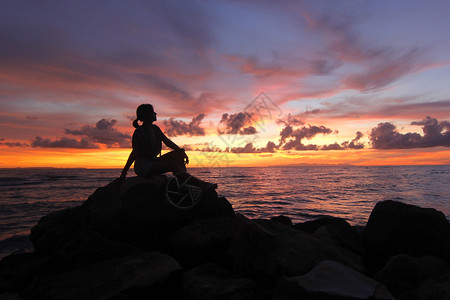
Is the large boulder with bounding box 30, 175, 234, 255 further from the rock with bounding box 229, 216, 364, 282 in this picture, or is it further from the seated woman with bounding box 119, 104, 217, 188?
the rock with bounding box 229, 216, 364, 282

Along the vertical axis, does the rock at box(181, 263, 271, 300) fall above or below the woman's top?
below

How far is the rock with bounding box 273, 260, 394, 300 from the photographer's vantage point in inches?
121

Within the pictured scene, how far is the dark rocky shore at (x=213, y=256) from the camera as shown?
375 centimetres

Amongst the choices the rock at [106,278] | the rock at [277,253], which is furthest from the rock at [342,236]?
the rock at [106,278]

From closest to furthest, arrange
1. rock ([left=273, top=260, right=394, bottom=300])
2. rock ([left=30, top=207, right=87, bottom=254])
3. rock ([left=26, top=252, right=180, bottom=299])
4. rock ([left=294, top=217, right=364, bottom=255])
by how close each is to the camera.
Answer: rock ([left=273, top=260, right=394, bottom=300])
rock ([left=26, top=252, right=180, bottom=299])
rock ([left=294, top=217, right=364, bottom=255])
rock ([left=30, top=207, right=87, bottom=254])

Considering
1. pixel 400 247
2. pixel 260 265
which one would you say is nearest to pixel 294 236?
pixel 260 265

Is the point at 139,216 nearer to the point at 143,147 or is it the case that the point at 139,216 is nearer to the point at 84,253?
the point at 84,253

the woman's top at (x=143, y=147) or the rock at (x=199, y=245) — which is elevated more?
the woman's top at (x=143, y=147)

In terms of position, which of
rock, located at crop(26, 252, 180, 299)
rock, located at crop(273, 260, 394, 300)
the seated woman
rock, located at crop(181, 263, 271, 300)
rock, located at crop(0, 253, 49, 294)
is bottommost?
rock, located at crop(0, 253, 49, 294)

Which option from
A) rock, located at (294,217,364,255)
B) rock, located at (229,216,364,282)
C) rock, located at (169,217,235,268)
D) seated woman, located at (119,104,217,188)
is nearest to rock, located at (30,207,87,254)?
seated woman, located at (119,104,217,188)

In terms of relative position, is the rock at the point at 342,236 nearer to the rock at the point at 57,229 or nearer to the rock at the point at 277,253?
the rock at the point at 277,253

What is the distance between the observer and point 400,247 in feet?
18.5

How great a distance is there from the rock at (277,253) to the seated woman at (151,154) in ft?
6.66

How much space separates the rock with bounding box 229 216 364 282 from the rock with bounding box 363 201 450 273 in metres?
0.83
